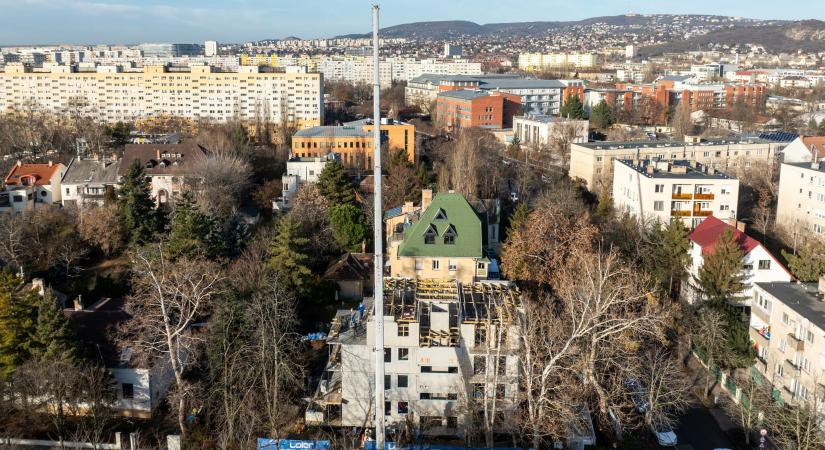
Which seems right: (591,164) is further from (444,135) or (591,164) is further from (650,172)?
(444,135)

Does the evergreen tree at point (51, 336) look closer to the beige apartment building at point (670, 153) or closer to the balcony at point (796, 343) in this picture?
the balcony at point (796, 343)

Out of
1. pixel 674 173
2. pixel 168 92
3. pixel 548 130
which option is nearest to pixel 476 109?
pixel 548 130

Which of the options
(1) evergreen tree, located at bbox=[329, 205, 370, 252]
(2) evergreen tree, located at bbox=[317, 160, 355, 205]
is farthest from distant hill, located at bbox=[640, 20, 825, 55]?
(1) evergreen tree, located at bbox=[329, 205, 370, 252]

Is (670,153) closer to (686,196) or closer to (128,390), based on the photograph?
(686,196)

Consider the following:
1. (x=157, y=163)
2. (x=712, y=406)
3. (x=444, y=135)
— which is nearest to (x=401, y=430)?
(x=712, y=406)

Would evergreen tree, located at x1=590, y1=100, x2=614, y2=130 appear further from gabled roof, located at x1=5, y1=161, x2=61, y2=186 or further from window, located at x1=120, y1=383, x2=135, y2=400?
window, located at x1=120, y1=383, x2=135, y2=400

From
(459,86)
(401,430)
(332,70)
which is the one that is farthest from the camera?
(332,70)
